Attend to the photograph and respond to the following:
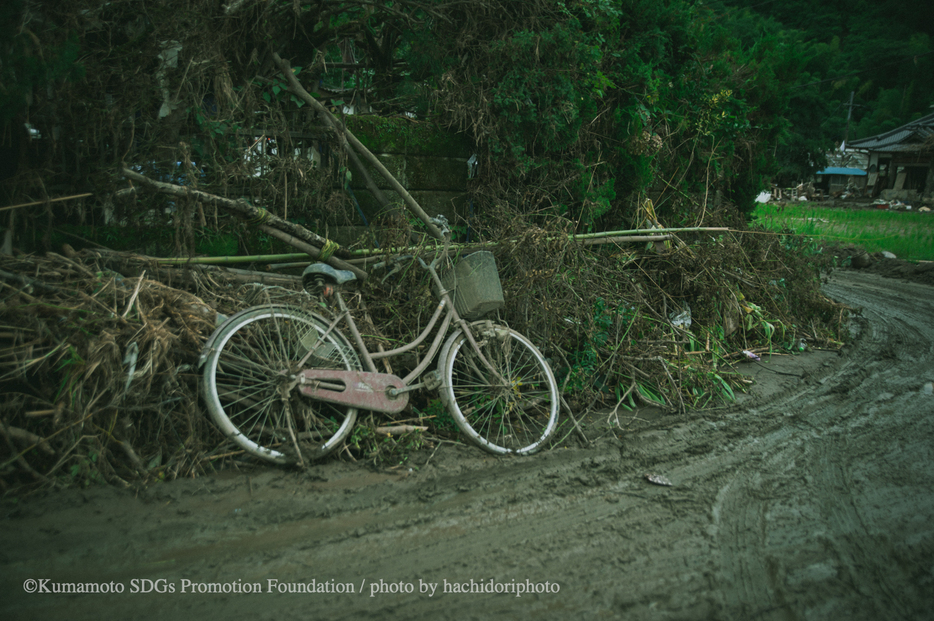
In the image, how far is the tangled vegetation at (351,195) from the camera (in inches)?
125

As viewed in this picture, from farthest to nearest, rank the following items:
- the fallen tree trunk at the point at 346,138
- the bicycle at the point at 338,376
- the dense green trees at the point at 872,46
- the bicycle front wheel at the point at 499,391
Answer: the dense green trees at the point at 872,46, the fallen tree trunk at the point at 346,138, the bicycle front wheel at the point at 499,391, the bicycle at the point at 338,376

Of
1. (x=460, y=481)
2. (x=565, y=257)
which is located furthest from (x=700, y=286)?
(x=460, y=481)

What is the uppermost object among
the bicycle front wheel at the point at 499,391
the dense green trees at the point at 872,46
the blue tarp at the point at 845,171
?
the dense green trees at the point at 872,46

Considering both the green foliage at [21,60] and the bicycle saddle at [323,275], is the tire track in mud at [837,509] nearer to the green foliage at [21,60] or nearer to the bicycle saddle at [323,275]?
the bicycle saddle at [323,275]

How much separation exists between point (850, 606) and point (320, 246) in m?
3.87

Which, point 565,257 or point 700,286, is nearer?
point 565,257

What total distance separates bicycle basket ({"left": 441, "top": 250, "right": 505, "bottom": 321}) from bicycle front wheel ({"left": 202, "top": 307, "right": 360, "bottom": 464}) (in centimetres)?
→ 93

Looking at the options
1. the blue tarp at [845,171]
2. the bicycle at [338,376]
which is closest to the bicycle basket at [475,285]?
the bicycle at [338,376]

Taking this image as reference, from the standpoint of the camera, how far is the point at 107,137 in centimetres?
411

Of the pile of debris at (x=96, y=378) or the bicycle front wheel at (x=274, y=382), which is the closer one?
the pile of debris at (x=96, y=378)

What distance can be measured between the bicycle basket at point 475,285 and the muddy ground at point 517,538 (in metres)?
1.10

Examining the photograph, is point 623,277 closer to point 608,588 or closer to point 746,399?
point 746,399

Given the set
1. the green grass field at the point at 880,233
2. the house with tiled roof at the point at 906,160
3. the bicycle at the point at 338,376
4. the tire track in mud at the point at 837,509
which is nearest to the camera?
the tire track in mud at the point at 837,509

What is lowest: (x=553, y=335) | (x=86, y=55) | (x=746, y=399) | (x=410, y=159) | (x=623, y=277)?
(x=746, y=399)
